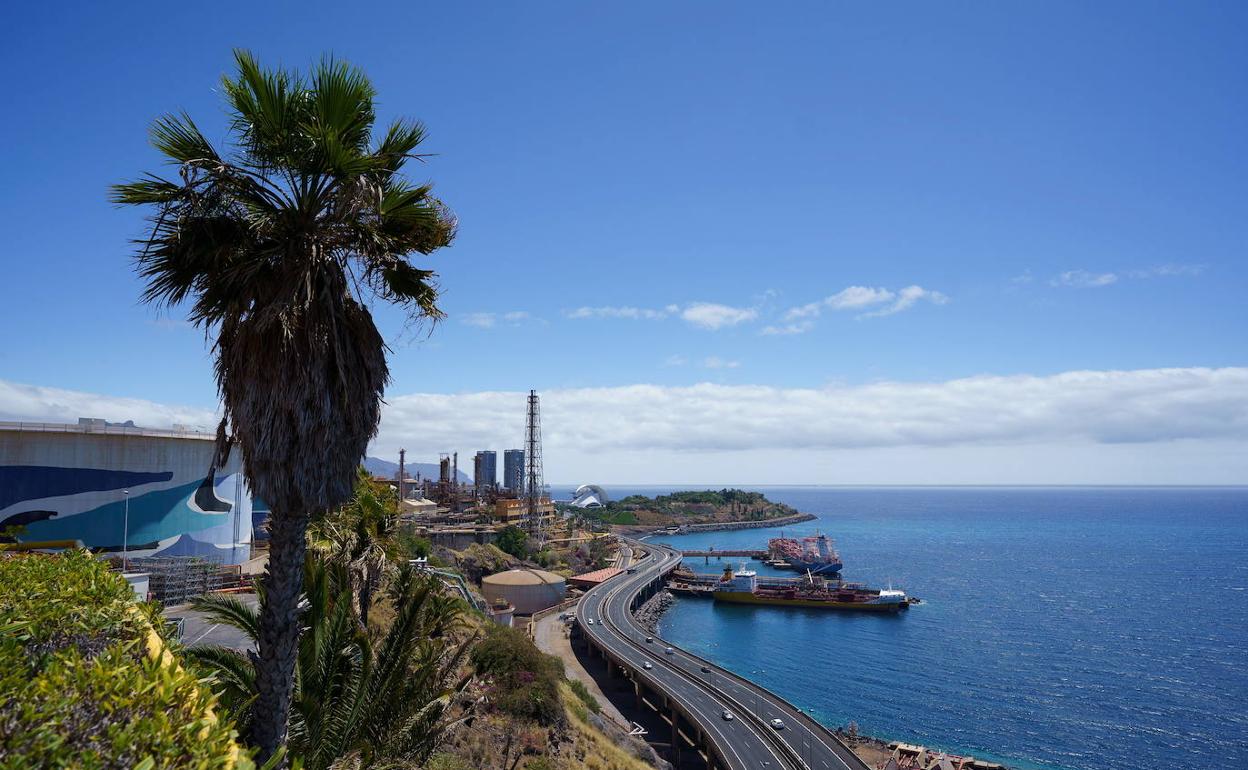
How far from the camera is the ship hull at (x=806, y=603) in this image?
86.4 meters

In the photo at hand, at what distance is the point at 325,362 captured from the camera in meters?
7.41

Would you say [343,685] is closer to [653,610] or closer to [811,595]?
[653,610]

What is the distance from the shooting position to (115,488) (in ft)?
120

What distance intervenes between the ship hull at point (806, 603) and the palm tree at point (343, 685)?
285ft

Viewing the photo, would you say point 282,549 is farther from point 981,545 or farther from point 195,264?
point 981,545

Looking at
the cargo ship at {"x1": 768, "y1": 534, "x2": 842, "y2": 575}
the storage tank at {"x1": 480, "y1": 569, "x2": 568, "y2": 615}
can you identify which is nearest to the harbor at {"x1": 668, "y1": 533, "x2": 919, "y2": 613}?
the cargo ship at {"x1": 768, "y1": 534, "x2": 842, "y2": 575}

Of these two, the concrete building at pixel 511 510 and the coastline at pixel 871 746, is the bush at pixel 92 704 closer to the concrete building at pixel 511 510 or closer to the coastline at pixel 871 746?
the coastline at pixel 871 746

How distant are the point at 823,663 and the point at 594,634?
899 inches

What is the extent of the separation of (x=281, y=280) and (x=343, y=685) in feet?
21.0

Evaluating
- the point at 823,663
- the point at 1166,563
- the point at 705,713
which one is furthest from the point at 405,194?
the point at 1166,563

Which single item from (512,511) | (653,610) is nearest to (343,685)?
(653,610)

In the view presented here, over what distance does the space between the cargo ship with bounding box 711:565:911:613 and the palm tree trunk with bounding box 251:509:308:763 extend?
90560 millimetres

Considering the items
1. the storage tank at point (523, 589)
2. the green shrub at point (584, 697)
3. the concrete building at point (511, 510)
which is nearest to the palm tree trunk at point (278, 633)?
the green shrub at point (584, 697)

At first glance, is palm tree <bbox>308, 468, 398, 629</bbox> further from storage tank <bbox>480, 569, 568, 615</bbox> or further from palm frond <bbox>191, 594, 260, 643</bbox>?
storage tank <bbox>480, 569, 568, 615</bbox>
